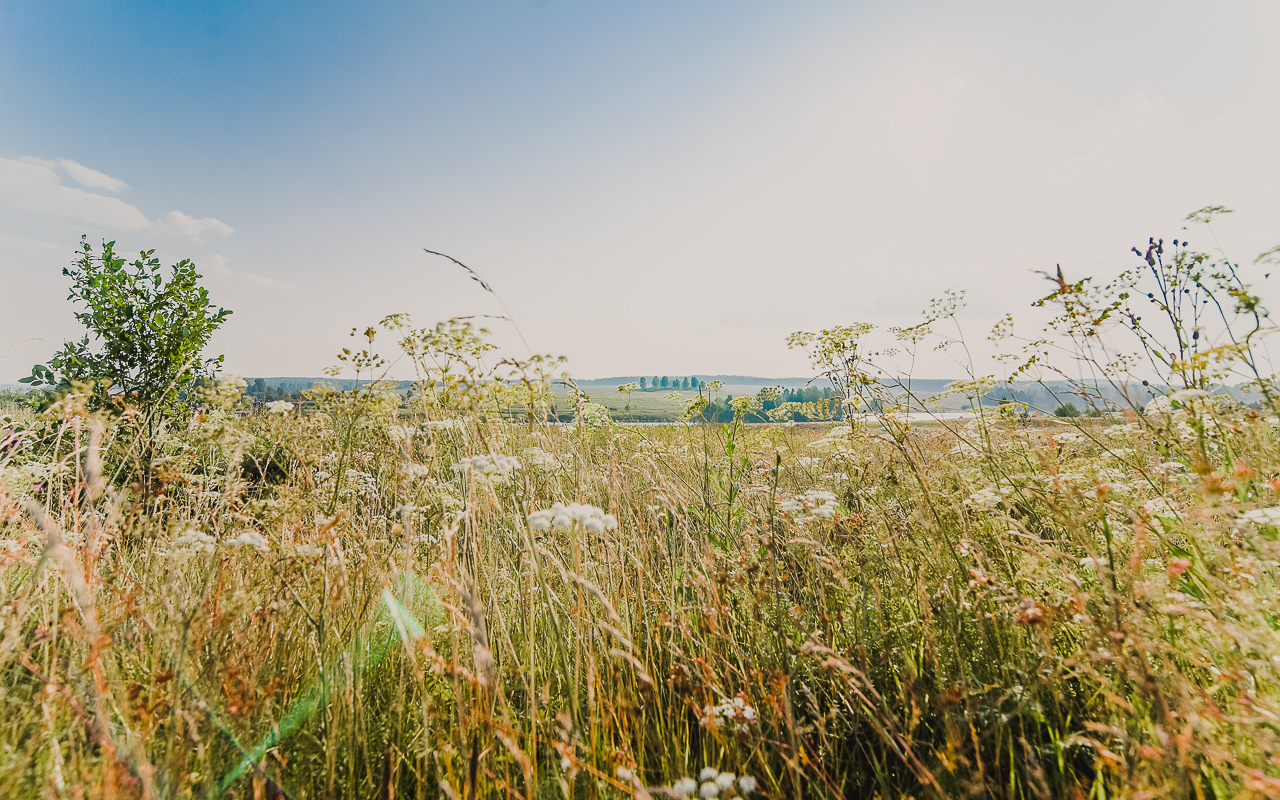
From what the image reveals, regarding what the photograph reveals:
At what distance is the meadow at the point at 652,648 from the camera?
4.15ft

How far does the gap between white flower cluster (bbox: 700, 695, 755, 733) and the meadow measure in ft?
0.04

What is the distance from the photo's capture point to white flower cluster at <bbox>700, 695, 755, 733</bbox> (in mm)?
1387

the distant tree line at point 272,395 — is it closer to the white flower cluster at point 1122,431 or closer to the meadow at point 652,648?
the meadow at point 652,648

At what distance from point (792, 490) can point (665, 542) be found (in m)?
2.51

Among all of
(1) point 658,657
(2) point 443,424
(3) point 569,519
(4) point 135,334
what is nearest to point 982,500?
(1) point 658,657

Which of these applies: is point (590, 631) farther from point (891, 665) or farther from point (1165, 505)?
point (1165, 505)

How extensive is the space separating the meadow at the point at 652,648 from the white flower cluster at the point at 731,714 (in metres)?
0.01

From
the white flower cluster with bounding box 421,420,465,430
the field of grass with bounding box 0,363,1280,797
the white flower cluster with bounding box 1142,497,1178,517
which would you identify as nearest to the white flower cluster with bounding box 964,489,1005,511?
the field of grass with bounding box 0,363,1280,797

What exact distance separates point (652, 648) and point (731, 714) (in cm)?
81

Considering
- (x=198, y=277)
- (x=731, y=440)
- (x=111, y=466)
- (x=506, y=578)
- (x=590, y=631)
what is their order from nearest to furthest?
(x=590, y=631), (x=506, y=578), (x=731, y=440), (x=111, y=466), (x=198, y=277)

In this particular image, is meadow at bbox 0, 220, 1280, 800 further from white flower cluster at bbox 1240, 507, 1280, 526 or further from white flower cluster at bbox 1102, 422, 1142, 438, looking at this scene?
white flower cluster at bbox 1102, 422, 1142, 438

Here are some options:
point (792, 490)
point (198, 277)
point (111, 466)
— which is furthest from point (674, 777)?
point (198, 277)

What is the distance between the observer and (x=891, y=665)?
1861 millimetres

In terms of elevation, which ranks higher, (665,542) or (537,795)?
(665,542)
